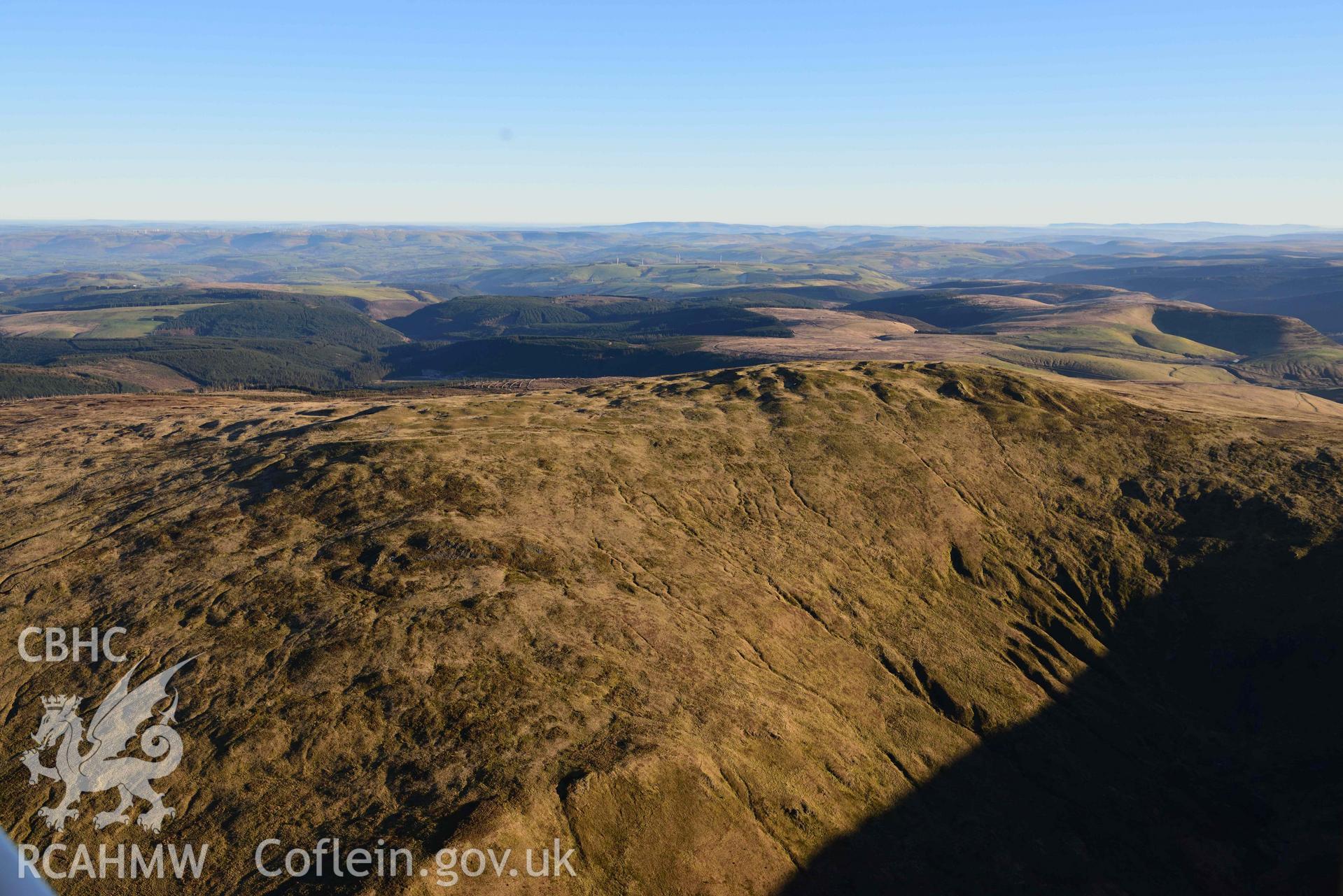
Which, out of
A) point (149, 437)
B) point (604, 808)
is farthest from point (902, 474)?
point (149, 437)

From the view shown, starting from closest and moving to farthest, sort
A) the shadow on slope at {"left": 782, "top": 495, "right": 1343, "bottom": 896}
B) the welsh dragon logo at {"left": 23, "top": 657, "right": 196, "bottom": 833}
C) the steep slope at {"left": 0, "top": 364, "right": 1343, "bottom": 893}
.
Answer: the welsh dragon logo at {"left": 23, "top": 657, "right": 196, "bottom": 833} < the steep slope at {"left": 0, "top": 364, "right": 1343, "bottom": 893} < the shadow on slope at {"left": 782, "top": 495, "right": 1343, "bottom": 896}

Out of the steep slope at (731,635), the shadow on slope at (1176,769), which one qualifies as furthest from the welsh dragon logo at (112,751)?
the shadow on slope at (1176,769)

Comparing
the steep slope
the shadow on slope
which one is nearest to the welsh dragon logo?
the steep slope

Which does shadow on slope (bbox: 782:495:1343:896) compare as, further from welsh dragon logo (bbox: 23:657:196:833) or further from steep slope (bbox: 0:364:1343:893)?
welsh dragon logo (bbox: 23:657:196:833)

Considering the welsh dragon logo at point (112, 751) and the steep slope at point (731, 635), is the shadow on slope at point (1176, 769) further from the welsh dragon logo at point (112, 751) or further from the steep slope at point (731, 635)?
the welsh dragon logo at point (112, 751)

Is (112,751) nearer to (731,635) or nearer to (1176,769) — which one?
(731,635)

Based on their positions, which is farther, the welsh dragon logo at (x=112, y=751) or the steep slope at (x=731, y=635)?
the steep slope at (x=731, y=635)
